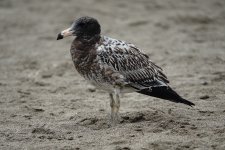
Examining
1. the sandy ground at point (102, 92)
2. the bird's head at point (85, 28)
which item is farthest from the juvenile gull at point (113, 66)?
the sandy ground at point (102, 92)

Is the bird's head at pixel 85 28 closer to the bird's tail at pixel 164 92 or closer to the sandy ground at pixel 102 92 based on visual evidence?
the bird's tail at pixel 164 92

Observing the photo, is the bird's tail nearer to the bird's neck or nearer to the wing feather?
the wing feather

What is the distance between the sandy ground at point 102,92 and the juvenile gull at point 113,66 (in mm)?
399

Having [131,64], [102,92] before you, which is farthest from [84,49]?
[102,92]

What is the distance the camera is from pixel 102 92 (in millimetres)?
10055

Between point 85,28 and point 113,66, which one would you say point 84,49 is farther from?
point 113,66

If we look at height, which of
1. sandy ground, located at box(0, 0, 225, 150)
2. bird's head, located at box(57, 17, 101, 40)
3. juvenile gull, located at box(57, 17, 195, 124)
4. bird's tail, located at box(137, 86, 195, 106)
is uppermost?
bird's head, located at box(57, 17, 101, 40)

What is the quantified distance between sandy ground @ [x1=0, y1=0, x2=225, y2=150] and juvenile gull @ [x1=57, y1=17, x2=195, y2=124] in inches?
15.7

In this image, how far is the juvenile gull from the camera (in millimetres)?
7941

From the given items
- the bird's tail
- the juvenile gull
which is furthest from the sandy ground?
the juvenile gull

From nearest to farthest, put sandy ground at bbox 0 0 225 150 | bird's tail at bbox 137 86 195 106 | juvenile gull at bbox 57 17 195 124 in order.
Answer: sandy ground at bbox 0 0 225 150, juvenile gull at bbox 57 17 195 124, bird's tail at bbox 137 86 195 106

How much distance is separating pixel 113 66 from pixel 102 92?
210cm

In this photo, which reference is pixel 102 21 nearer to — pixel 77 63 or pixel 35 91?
pixel 35 91

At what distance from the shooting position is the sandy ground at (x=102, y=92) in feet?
24.7
